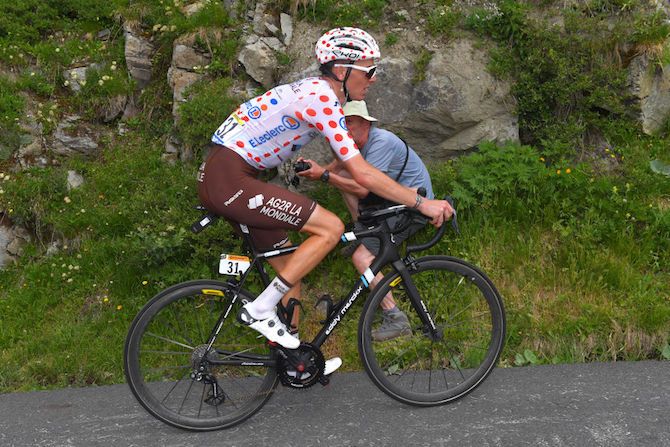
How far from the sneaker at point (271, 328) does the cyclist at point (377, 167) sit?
0.82 metres

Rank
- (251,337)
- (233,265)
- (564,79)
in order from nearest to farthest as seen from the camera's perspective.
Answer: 1. (233,265)
2. (251,337)
3. (564,79)

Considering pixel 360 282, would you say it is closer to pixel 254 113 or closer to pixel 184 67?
pixel 254 113

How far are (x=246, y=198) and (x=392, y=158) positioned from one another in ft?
4.95

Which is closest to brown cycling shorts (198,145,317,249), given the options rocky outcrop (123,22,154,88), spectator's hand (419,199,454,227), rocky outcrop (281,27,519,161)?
spectator's hand (419,199,454,227)

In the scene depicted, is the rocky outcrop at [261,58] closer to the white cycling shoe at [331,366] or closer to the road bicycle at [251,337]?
the road bicycle at [251,337]

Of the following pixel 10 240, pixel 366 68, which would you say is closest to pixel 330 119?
pixel 366 68

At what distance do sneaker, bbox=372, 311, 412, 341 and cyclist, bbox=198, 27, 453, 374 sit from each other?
889 millimetres

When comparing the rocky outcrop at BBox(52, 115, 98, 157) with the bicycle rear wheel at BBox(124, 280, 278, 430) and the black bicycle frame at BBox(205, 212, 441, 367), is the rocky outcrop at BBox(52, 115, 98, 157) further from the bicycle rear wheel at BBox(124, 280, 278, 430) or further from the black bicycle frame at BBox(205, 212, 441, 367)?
the black bicycle frame at BBox(205, 212, 441, 367)

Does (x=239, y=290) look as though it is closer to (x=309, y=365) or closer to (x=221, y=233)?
(x=309, y=365)

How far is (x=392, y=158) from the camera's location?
5.20 meters

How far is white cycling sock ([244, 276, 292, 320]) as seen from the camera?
13.3ft

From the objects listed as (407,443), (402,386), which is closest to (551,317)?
(402,386)

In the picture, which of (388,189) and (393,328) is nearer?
(388,189)

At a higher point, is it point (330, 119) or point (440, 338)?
point (330, 119)
